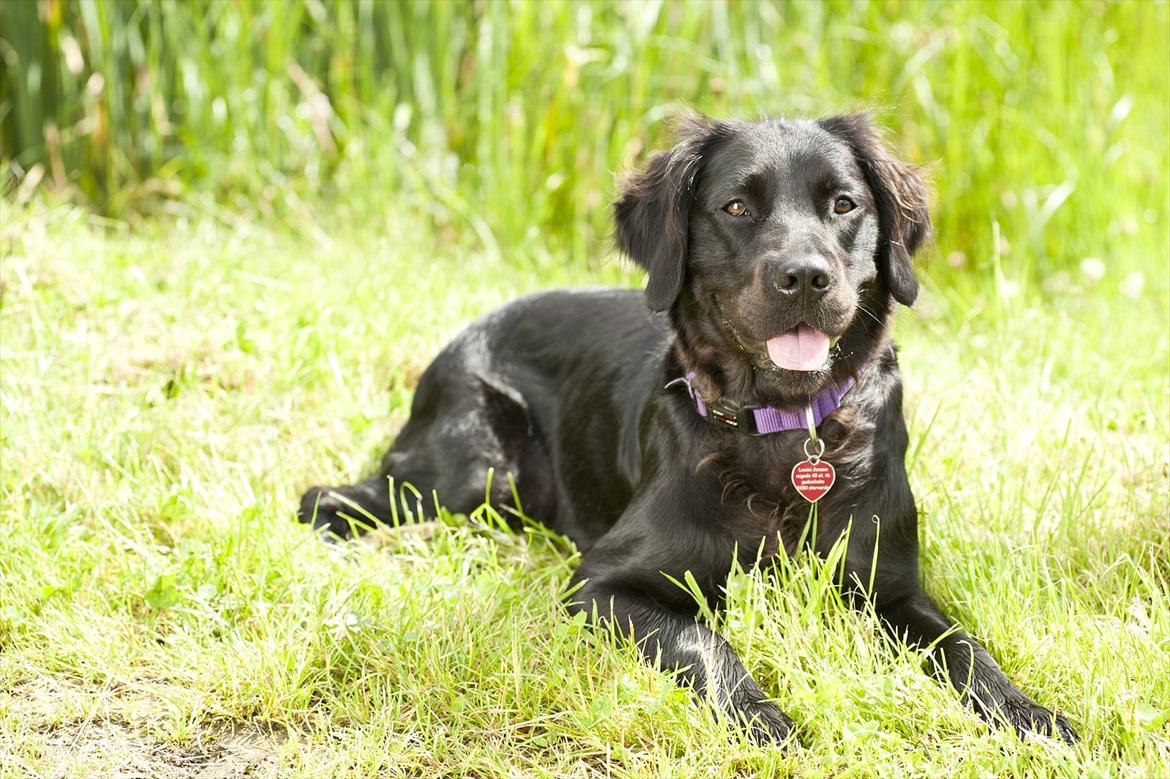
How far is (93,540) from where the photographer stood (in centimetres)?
347

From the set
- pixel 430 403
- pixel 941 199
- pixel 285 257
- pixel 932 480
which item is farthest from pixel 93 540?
pixel 941 199

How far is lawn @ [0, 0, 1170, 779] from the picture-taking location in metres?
2.67

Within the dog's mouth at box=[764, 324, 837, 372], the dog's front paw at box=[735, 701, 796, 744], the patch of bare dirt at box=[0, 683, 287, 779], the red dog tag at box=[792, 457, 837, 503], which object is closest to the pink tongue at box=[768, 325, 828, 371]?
the dog's mouth at box=[764, 324, 837, 372]

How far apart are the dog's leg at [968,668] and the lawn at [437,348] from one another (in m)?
0.07

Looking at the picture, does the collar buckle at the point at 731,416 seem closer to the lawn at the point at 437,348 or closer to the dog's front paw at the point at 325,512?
Answer: the lawn at the point at 437,348

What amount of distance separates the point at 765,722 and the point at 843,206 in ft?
4.13

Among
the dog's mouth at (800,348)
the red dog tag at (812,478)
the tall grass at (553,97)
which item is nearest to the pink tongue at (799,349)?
the dog's mouth at (800,348)

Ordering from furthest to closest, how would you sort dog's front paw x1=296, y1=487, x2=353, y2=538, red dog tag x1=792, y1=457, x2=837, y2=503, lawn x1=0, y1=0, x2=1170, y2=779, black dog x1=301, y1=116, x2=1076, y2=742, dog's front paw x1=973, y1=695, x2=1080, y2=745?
dog's front paw x1=296, y1=487, x2=353, y2=538 → red dog tag x1=792, y1=457, x2=837, y2=503 → black dog x1=301, y1=116, x2=1076, y2=742 → lawn x1=0, y1=0, x2=1170, y2=779 → dog's front paw x1=973, y1=695, x2=1080, y2=745

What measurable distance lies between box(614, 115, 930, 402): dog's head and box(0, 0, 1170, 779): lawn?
342mm

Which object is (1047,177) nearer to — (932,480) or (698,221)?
(932,480)

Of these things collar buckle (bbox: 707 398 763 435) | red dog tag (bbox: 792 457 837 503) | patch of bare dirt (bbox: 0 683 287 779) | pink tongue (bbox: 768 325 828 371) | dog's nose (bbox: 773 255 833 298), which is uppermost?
dog's nose (bbox: 773 255 833 298)

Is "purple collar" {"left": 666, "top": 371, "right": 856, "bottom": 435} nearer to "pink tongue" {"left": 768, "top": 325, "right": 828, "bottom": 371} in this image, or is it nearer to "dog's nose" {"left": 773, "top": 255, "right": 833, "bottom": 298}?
"pink tongue" {"left": 768, "top": 325, "right": 828, "bottom": 371}

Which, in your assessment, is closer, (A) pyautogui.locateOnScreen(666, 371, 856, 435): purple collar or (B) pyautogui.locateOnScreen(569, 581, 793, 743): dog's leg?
(B) pyautogui.locateOnScreen(569, 581, 793, 743): dog's leg

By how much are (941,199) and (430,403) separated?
3097 mm
